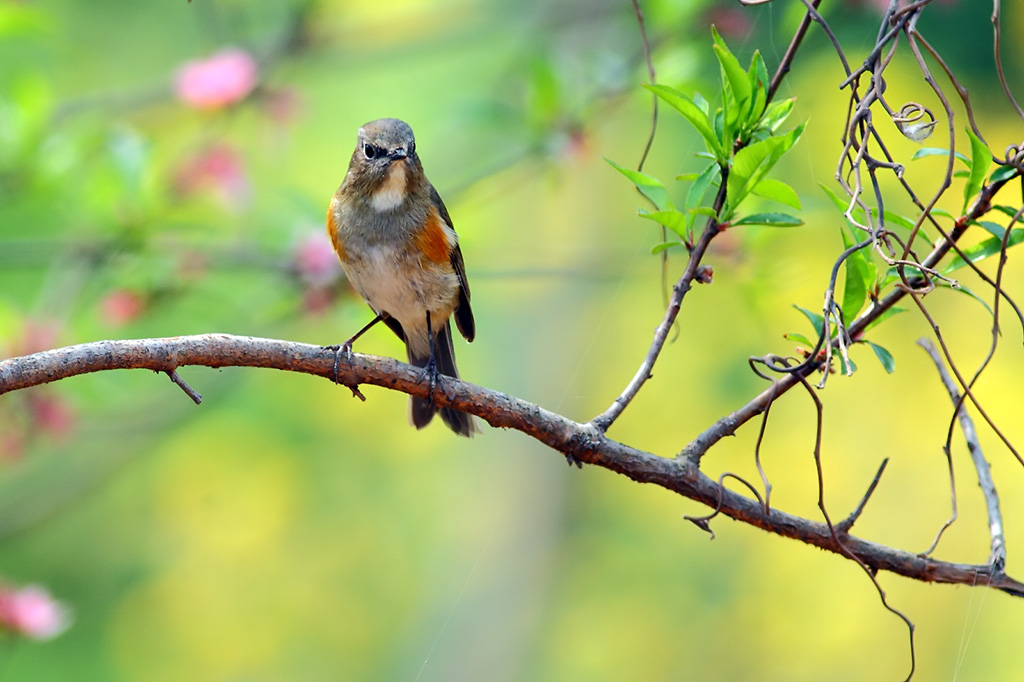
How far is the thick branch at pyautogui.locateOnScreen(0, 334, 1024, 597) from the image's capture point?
1.64 metres

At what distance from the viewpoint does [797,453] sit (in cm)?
738

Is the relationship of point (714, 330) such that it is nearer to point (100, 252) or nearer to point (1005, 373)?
point (1005, 373)

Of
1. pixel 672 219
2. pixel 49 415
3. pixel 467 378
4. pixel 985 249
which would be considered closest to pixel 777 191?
pixel 672 219

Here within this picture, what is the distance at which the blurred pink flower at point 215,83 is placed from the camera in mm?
3986

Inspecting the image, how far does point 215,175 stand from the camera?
395 cm

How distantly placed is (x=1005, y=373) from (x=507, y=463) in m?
3.88

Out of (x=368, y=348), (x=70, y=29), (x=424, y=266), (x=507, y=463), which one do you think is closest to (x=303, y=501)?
(x=507, y=463)

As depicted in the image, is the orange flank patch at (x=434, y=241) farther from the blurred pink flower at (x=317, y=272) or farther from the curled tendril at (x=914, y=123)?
the curled tendril at (x=914, y=123)

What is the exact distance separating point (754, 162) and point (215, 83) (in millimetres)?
2843

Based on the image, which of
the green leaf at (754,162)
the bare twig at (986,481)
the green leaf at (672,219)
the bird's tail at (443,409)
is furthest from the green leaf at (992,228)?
the bird's tail at (443,409)

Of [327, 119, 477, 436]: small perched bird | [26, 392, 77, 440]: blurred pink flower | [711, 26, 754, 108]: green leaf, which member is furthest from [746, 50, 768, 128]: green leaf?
[26, 392, 77, 440]: blurred pink flower

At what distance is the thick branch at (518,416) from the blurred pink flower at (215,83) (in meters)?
2.45

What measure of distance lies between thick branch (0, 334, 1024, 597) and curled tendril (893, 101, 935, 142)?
2.16 feet

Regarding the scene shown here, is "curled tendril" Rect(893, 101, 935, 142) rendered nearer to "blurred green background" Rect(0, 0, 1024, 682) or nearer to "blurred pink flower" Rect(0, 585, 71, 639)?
"blurred green background" Rect(0, 0, 1024, 682)
